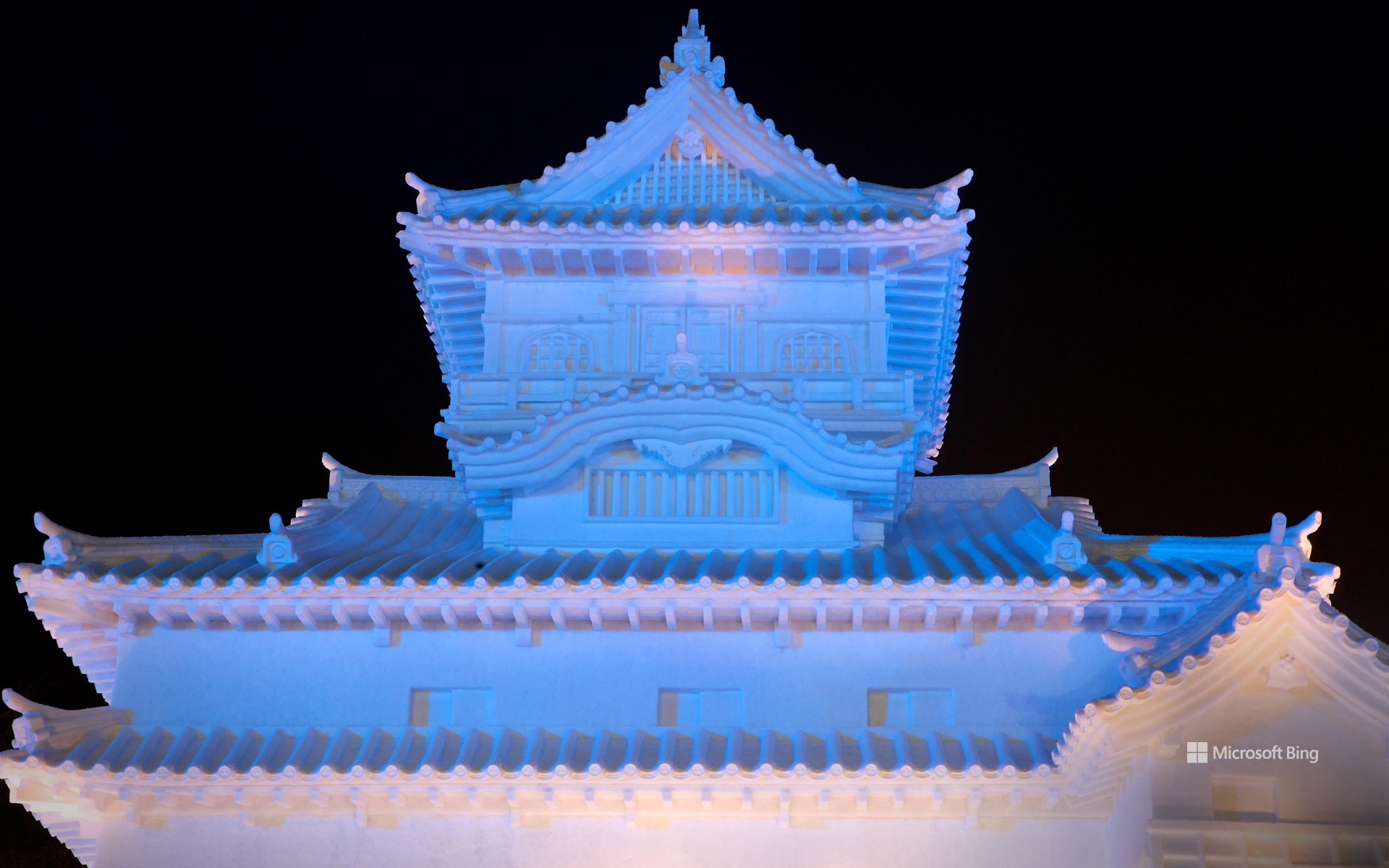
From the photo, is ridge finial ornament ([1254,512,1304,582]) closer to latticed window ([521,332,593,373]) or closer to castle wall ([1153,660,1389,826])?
castle wall ([1153,660,1389,826])

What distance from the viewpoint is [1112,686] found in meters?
14.2

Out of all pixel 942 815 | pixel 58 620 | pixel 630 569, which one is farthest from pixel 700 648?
pixel 58 620

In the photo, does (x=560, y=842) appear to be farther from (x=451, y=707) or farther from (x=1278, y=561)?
(x=1278, y=561)

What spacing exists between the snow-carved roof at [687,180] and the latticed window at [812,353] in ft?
5.36

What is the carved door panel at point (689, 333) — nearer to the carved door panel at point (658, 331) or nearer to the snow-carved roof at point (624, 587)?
the carved door panel at point (658, 331)

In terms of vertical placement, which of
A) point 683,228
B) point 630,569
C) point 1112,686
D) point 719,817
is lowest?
point 719,817

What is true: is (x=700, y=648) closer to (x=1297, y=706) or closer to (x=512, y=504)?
(x=512, y=504)

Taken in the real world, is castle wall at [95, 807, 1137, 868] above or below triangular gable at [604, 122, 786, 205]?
below

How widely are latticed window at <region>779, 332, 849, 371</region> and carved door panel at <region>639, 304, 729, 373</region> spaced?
843mm

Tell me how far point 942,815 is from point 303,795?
6.58m

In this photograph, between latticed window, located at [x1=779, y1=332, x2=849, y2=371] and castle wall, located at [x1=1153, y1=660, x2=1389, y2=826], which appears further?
latticed window, located at [x1=779, y1=332, x2=849, y2=371]

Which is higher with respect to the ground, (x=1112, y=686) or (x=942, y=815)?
(x=1112, y=686)

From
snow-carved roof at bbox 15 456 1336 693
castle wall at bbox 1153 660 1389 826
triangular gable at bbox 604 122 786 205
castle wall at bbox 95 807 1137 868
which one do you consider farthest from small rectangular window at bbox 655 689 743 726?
triangular gable at bbox 604 122 786 205

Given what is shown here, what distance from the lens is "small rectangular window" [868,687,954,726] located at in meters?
14.4
